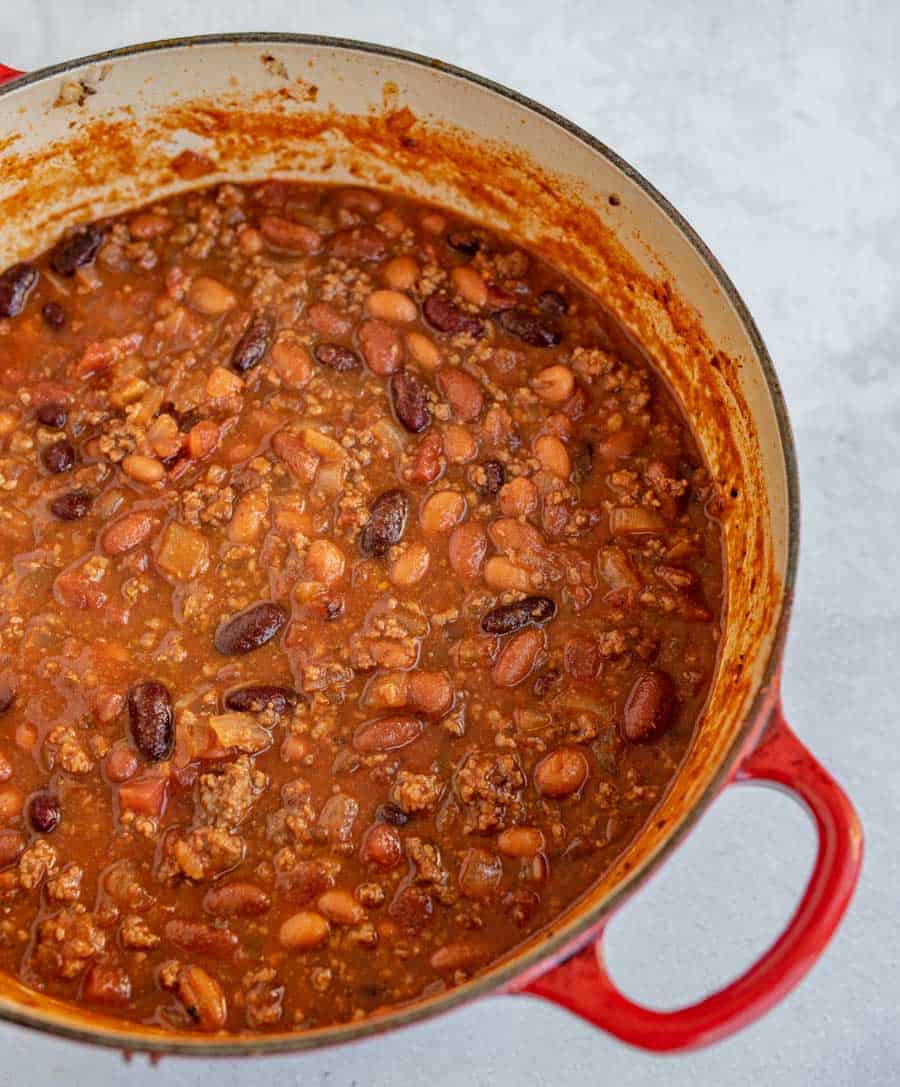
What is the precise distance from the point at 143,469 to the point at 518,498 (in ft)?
2.29

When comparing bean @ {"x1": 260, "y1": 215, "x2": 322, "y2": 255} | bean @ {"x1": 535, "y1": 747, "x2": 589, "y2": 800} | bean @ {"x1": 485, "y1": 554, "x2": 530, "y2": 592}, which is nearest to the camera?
bean @ {"x1": 535, "y1": 747, "x2": 589, "y2": 800}

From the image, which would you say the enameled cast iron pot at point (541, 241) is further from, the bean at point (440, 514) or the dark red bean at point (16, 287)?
the bean at point (440, 514)

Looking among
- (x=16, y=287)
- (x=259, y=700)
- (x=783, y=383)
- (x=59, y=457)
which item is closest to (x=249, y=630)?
(x=259, y=700)

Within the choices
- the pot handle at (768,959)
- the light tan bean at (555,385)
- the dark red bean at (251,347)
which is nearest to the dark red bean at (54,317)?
the dark red bean at (251,347)

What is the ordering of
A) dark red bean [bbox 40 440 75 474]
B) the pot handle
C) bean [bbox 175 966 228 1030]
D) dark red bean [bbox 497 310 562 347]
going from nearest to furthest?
the pot handle < bean [bbox 175 966 228 1030] < dark red bean [bbox 40 440 75 474] < dark red bean [bbox 497 310 562 347]

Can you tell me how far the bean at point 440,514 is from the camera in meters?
2.37

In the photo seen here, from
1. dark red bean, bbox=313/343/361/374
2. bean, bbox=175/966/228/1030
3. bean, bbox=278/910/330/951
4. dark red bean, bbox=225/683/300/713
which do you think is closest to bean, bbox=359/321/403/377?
dark red bean, bbox=313/343/361/374

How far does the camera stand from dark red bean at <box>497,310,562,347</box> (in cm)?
255

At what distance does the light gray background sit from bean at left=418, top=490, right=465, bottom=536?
30.3 inches

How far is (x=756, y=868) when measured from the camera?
2.53 meters

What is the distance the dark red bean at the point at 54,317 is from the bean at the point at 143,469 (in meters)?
0.37

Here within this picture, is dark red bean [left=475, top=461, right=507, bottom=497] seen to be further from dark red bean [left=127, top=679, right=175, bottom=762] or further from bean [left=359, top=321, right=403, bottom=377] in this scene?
dark red bean [left=127, top=679, right=175, bottom=762]

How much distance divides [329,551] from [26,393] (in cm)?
70

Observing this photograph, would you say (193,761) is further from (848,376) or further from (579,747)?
(848,376)
